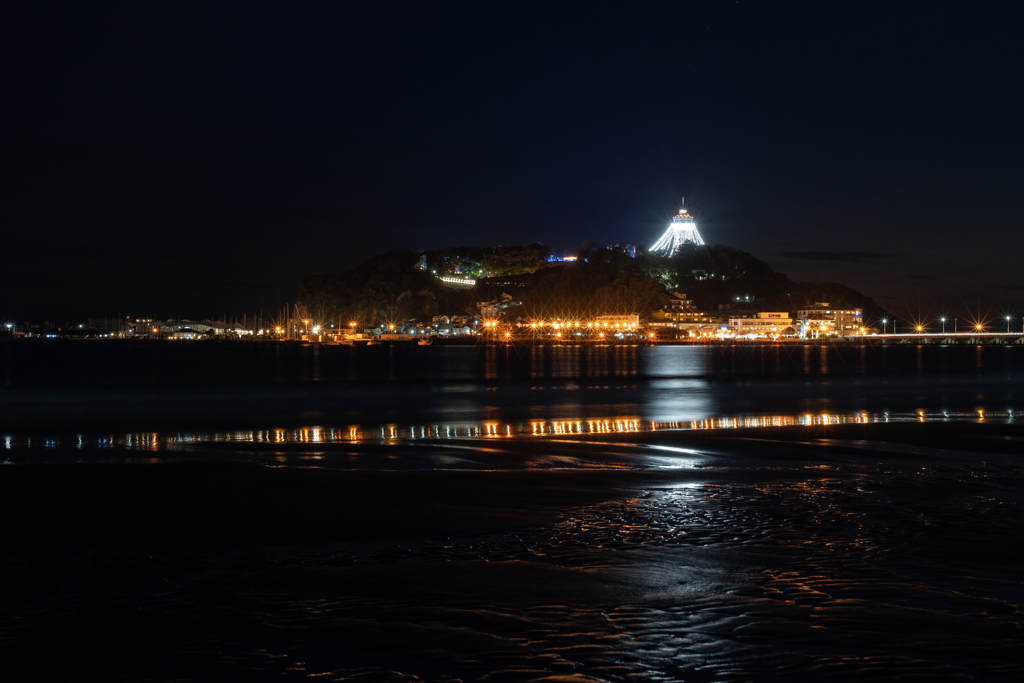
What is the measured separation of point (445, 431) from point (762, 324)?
14504 cm

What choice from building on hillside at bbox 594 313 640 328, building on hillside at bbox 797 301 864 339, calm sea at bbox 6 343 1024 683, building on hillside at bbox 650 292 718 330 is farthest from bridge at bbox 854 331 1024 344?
calm sea at bbox 6 343 1024 683

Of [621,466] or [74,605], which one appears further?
[621,466]

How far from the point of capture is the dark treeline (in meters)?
165

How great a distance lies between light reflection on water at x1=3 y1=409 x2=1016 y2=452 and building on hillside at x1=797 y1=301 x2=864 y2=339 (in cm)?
13780

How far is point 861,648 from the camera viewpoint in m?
3.68

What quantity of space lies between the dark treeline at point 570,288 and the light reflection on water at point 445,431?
139 m

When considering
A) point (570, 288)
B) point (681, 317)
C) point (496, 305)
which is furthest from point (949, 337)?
point (496, 305)

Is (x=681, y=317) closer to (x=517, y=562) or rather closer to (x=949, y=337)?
(x=949, y=337)

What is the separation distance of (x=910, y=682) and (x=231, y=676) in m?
3.13

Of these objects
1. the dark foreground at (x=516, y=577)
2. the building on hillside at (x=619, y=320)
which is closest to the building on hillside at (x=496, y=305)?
the building on hillside at (x=619, y=320)

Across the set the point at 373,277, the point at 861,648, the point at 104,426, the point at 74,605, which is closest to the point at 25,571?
the point at 74,605

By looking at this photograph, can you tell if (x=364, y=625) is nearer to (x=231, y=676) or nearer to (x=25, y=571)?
(x=231, y=676)

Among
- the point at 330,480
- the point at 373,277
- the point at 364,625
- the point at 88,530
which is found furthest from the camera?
the point at 373,277

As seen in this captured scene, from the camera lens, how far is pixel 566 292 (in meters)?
170
